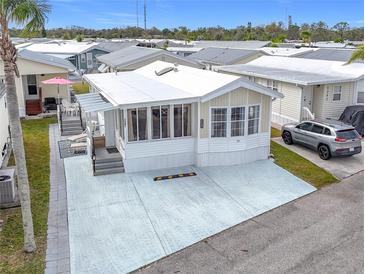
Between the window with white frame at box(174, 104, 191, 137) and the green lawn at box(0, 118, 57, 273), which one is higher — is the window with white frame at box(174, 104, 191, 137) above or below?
above

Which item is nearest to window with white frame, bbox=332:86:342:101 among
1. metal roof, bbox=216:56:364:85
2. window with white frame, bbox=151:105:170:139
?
metal roof, bbox=216:56:364:85

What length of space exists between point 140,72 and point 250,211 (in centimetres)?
1438

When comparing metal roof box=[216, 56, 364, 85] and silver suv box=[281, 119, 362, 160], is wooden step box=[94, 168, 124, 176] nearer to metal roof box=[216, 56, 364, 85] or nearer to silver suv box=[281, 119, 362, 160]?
silver suv box=[281, 119, 362, 160]

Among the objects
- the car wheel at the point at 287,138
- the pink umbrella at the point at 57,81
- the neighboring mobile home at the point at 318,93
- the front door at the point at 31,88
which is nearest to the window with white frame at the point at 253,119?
the car wheel at the point at 287,138

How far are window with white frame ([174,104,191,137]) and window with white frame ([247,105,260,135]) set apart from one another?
8.61 feet

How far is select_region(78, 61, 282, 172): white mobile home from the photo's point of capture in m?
15.3

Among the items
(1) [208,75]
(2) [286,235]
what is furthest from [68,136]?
(2) [286,235]

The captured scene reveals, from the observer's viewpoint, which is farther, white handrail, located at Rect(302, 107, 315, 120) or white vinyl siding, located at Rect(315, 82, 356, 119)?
white vinyl siding, located at Rect(315, 82, 356, 119)

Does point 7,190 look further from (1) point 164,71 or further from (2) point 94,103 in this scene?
(1) point 164,71

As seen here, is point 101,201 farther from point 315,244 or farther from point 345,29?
point 345,29

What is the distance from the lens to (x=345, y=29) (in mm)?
Result: 118875

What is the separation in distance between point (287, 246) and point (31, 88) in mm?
23869

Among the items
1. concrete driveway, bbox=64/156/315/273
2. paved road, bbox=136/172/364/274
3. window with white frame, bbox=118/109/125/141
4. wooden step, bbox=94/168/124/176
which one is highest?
window with white frame, bbox=118/109/125/141

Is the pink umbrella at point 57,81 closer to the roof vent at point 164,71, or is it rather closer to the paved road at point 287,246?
the roof vent at point 164,71
